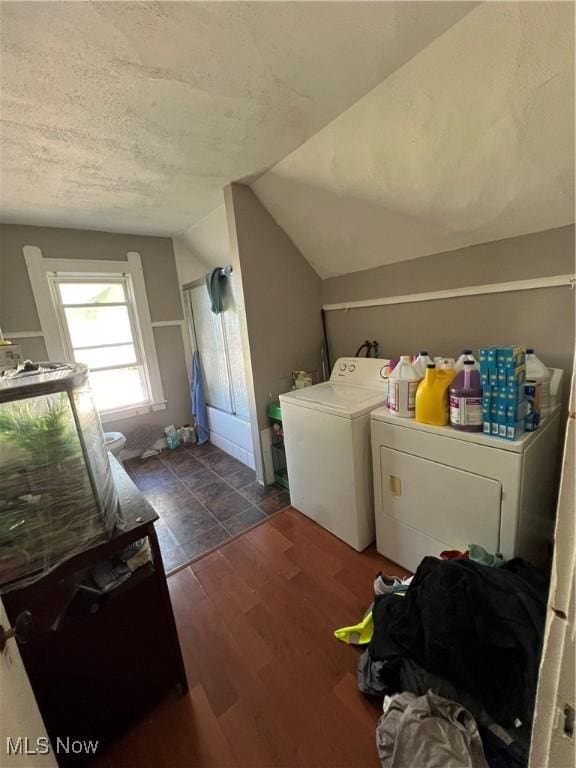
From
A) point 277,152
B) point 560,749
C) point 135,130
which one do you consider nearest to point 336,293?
point 277,152

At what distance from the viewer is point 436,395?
142 cm

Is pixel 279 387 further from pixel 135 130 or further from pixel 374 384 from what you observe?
pixel 135 130

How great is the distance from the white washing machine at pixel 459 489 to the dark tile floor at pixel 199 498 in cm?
97

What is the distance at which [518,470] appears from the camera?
120cm

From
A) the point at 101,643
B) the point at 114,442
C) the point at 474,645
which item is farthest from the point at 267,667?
the point at 114,442

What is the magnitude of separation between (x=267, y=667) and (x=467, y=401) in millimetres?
1379

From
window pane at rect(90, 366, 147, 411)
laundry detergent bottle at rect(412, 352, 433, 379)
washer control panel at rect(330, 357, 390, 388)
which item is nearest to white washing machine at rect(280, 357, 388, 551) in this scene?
washer control panel at rect(330, 357, 390, 388)

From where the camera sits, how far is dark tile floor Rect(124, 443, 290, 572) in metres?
2.09

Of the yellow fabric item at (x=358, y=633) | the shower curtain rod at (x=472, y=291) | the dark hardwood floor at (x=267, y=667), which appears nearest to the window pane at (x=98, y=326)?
the shower curtain rod at (x=472, y=291)

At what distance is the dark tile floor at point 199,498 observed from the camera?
209 cm

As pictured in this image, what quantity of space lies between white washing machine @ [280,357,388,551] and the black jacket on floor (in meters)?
0.59

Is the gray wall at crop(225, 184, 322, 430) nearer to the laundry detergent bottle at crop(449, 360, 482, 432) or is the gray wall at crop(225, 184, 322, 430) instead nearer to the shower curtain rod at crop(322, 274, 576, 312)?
the shower curtain rod at crop(322, 274, 576, 312)

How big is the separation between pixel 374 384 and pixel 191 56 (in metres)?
1.80

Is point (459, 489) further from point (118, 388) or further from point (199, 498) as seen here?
point (118, 388)
